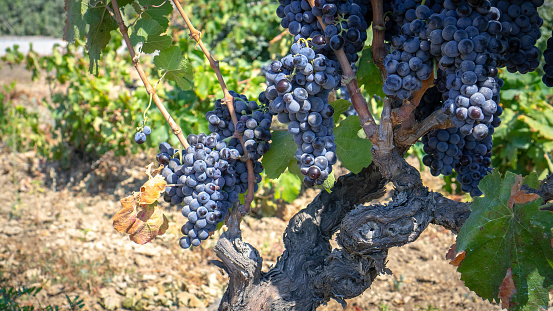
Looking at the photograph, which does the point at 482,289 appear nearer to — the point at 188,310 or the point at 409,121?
the point at 409,121

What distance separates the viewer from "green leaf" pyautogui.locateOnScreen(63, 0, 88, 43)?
4.48 feet

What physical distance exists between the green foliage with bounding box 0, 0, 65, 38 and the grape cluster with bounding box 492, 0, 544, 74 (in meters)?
18.8

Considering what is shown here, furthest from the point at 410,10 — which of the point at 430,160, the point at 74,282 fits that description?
the point at 74,282

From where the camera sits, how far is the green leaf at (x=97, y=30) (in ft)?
4.63

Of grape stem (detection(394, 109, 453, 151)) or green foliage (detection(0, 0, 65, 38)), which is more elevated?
green foliage (detection(0, 0, 65, 38))

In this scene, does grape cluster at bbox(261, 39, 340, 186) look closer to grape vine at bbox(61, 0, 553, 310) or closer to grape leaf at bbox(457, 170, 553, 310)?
grape vine at bbox(61, 0, 553, 310)

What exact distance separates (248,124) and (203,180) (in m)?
0.22

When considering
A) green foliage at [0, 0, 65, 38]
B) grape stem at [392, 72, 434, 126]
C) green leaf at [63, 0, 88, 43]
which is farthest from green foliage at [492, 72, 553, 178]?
green foliage at [0, 0, 65, 38]

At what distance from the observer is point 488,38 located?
3.12 ft

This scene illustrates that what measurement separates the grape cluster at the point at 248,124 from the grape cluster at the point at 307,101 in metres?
0.13

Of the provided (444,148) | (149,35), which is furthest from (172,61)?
(444,148)

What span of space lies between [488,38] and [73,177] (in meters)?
4.63

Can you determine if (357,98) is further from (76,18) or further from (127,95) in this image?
(127,95)

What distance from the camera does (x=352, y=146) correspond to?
49.9 inches
